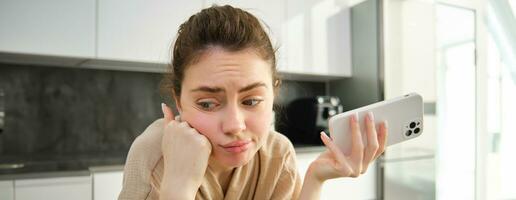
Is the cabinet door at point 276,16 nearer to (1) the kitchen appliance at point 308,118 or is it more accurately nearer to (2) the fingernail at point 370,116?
(1) the kitchen appliance at point 308,118

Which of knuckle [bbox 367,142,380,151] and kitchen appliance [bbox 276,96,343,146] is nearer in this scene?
knuckle [bbox 367,142,380,151]

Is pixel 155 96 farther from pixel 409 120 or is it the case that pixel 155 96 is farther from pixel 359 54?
pixel 409 120

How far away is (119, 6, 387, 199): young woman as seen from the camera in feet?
2.30

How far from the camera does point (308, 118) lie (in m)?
2.42

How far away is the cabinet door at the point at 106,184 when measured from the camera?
1.60m

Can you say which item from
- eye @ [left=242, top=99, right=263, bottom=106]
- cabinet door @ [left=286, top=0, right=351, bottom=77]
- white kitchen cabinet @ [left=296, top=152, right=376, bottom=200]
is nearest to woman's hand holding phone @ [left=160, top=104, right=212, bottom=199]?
eye @ [left=242, top=99, right=263, bottom=106]

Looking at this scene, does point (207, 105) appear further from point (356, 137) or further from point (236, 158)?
point (356, 137)

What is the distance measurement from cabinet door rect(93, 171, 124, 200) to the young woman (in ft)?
3.02

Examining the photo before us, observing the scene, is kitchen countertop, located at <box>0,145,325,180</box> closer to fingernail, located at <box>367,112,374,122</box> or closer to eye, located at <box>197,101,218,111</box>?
eye, located at <box>197,101,218,111</box>

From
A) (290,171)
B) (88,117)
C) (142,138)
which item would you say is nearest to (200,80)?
(142,138)

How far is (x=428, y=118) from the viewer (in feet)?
7.94

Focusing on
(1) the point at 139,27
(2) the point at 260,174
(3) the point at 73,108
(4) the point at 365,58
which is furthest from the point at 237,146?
(4) the point at 365,58

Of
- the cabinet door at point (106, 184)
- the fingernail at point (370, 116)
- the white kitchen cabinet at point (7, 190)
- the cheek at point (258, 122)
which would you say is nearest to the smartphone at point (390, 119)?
the fingernail at point (370, 116)

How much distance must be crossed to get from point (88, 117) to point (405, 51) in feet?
6.61
